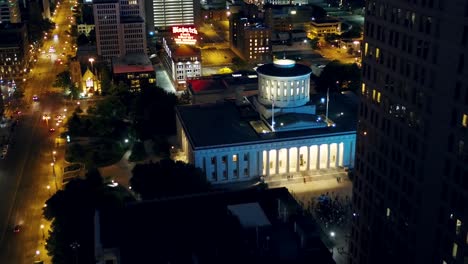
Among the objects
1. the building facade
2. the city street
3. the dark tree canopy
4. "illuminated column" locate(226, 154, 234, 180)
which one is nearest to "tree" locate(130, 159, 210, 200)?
the building facade

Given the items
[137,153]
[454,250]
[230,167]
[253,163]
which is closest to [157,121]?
[137,153]

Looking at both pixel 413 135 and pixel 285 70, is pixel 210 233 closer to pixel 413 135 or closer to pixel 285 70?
pixel 413 135

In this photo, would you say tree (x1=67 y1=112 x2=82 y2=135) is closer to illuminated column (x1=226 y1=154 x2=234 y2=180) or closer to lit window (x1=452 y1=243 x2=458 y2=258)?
illuminated column (x1=226 y1=154 x2=234 y2=180)

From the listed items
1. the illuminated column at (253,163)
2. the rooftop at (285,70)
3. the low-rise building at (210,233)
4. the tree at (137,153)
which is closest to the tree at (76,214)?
the low-rise building at (210,233)

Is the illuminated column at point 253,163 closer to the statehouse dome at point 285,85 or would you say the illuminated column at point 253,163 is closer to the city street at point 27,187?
the statehouse dome at point 285,85

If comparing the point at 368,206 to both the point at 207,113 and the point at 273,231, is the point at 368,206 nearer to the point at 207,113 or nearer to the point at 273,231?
the point at 273,231
